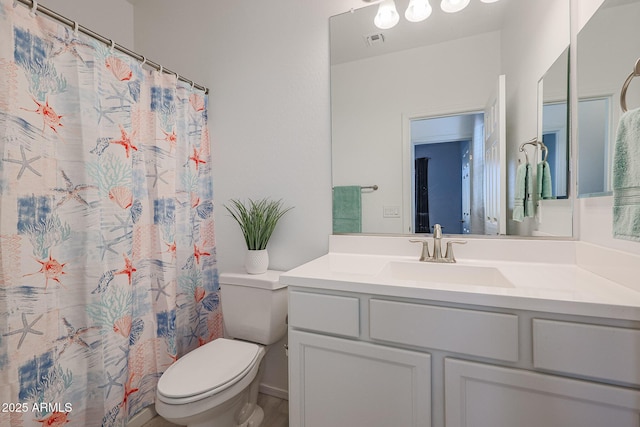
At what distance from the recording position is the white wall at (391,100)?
1290mm

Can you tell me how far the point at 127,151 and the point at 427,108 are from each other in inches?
56.5

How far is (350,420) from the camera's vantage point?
3.20 ft

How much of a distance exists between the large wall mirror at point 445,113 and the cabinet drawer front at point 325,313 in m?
0.58

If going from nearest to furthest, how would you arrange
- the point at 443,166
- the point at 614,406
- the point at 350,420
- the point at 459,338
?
the point at 614,406 → the point at 459,338 → the point at 350,420 → the point at 443,166

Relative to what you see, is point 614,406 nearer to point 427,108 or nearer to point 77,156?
point 427,108

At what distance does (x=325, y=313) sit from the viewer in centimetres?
100

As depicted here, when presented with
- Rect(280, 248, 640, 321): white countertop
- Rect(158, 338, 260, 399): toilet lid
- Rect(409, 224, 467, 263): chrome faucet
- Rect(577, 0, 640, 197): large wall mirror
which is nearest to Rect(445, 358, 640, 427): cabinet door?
Rect(280, 248, 640, 321): white countertop

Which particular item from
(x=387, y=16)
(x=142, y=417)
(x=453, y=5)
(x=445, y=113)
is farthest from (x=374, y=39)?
(x=142, y=417)

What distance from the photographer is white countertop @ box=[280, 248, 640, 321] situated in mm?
716

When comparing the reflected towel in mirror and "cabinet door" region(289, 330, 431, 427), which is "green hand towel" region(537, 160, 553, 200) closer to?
the reflected towel in mirror

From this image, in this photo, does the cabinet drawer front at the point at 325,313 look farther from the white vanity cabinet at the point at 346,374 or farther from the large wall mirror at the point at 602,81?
the large wall mirror at the point at 602,81

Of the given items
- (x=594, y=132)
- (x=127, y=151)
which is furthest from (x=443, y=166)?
(x=127, y=151)

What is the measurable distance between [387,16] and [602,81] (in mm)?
952

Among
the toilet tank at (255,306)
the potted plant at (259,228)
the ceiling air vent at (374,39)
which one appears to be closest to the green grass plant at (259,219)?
the potted plant at (259,228)
